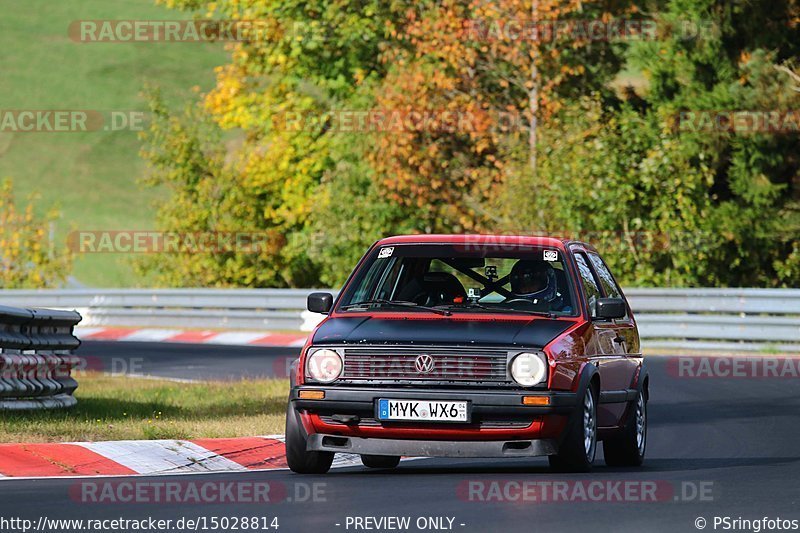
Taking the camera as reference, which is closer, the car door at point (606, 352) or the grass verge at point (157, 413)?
the car door at point (606, 352)

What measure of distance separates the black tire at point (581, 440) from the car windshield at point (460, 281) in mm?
699

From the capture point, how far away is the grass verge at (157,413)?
13.4 meters

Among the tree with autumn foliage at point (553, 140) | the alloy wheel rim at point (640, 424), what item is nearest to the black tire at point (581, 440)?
the alloy wheel rim at point (640, 424)

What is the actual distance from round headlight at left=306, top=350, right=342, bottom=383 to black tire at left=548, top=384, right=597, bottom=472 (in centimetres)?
152

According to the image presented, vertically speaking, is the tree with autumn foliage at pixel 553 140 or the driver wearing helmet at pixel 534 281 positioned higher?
the tree with autumn foliage at pixel 553 140

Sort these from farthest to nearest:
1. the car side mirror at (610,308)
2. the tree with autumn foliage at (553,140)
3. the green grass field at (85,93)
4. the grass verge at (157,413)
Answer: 1. the green grass field at (85,93)
2. the tree with autumn foliage at (553,140)
3. the grass verge at (157,413)
4. the car side mirror at (610,308)

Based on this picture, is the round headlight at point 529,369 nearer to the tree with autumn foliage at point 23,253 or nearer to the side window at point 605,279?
the side window at point 605,279

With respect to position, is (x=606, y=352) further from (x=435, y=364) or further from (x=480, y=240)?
(x=435, y=364)

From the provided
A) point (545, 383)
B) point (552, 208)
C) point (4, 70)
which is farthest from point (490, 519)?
point (4, 70)

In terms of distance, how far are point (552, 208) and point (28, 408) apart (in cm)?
1818

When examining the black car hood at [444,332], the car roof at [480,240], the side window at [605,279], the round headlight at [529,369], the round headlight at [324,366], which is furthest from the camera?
the side window at [605,279]

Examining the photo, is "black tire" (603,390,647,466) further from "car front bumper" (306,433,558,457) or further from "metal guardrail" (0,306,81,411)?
"metal guardrail" (0,306,81,411)

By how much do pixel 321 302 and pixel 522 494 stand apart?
2.49m

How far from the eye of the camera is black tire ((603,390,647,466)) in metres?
12.4
